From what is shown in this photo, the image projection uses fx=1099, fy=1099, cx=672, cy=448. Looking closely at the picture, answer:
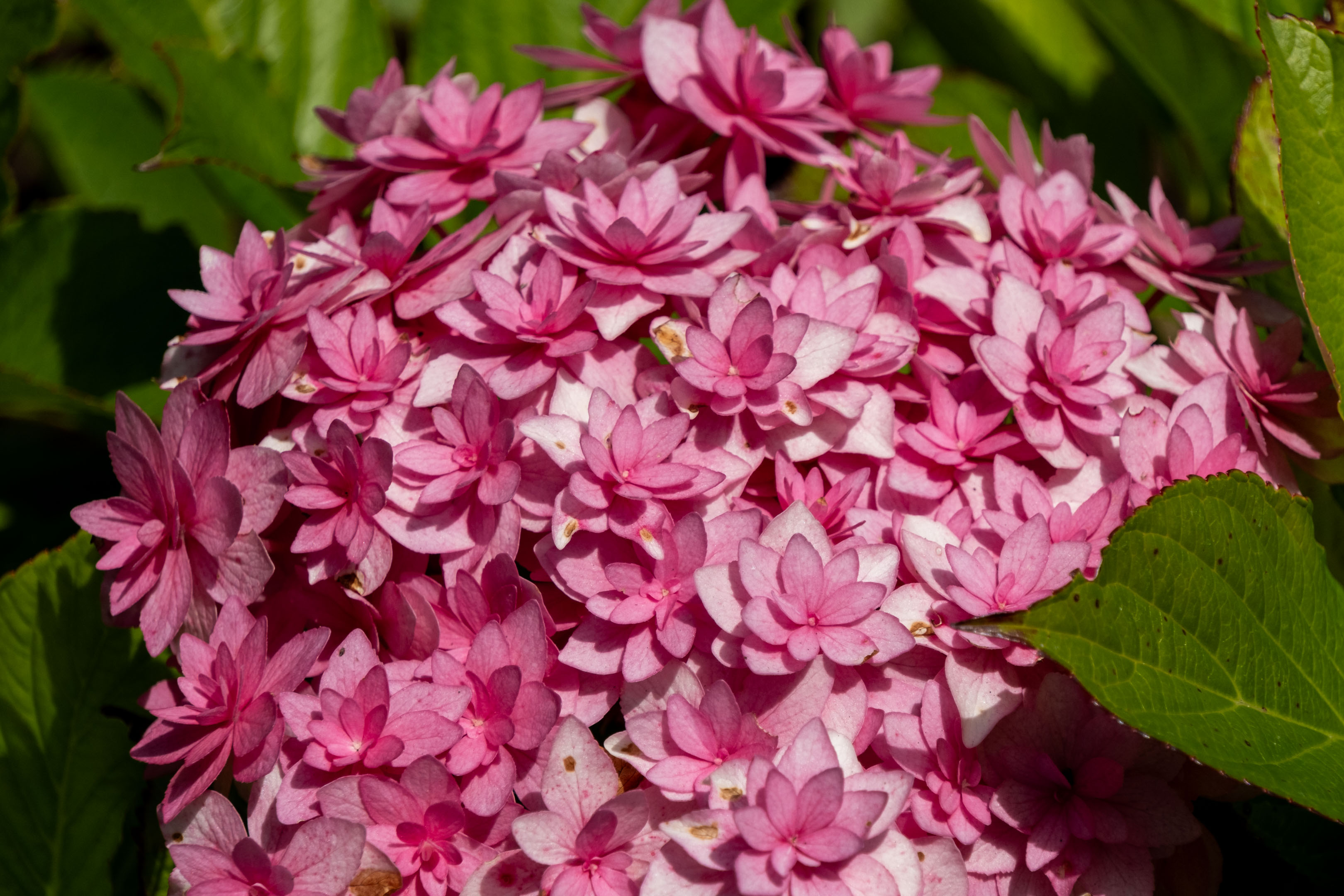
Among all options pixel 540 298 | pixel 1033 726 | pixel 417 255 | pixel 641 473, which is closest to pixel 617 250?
pixel 540 298

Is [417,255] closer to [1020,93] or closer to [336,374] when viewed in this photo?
[336,374]

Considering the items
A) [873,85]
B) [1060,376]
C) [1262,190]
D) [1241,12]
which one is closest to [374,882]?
[1060,376]

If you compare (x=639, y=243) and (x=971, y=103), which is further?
(x=971, y=103)

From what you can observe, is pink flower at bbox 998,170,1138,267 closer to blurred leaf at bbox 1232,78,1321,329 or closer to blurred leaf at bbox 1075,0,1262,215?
blurred leaf at bbox 1232,78,1321,329

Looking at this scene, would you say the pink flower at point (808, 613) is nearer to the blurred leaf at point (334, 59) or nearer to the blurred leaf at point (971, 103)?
the blurred leaf at point (971, 103)

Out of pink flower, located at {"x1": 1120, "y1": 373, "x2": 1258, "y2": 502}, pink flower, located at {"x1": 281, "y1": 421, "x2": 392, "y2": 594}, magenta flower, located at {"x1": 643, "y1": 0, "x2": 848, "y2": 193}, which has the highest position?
magenta flower, located at {"x1": 643, "y1": 0, "x2": 848, "y2": 193}

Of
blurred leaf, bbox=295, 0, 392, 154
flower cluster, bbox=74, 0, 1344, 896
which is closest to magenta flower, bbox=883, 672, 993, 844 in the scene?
flower cluster, bbox=74, 0, 1344, 896

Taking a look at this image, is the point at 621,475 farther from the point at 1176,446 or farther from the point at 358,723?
the point at 1176,446
